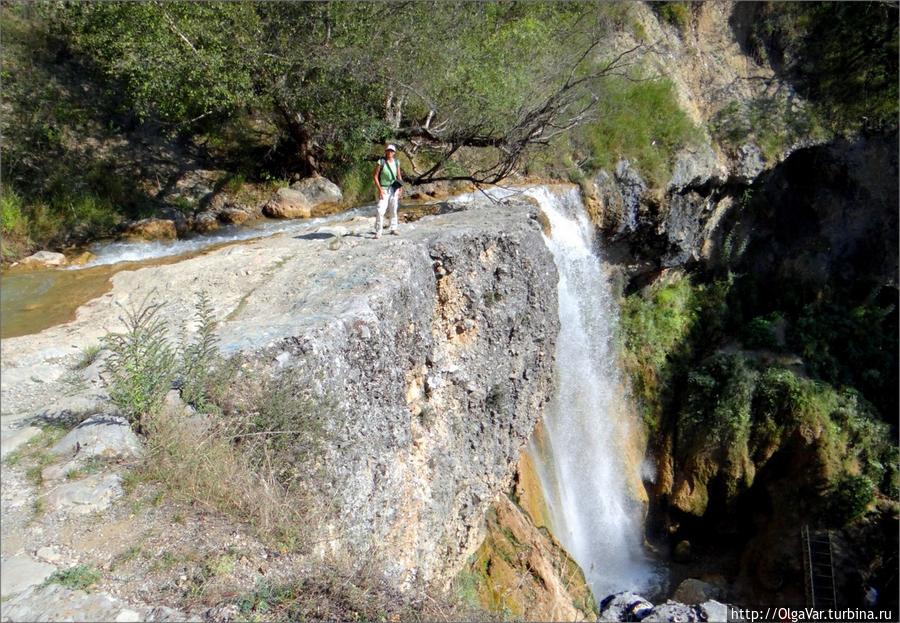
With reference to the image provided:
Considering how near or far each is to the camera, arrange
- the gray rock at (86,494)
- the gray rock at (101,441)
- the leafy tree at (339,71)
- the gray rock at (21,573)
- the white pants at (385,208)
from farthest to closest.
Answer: the leafy tree at (339,71) < the white pants at (385,208) < the gray rock at (101,441) < the gray rock at (86,494) < the gray rock at (21,573)

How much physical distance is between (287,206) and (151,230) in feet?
7.30

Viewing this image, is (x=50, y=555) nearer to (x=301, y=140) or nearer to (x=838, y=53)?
(x=301, y=140)

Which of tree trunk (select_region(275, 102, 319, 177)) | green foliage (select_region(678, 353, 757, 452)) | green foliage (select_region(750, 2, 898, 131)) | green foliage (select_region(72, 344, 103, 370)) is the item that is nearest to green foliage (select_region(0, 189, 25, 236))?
tree trunk (select_region(275, 102, 319, 177))

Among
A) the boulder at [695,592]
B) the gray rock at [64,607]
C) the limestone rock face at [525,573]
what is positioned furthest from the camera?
the boulder at [695,592]

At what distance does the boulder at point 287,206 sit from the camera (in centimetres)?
1061

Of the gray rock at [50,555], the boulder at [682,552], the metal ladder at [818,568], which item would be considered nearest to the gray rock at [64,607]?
the gray rock at [50,555]

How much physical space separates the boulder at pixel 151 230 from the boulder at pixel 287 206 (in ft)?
5.30

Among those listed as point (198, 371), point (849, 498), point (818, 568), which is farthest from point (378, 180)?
point (849, 498)

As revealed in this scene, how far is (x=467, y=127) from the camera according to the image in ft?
37.1

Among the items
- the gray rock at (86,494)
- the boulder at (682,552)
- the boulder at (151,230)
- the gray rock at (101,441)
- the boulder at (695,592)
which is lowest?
the boulder at (695,592)

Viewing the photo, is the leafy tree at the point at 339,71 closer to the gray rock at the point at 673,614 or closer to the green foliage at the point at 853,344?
the green foliage at the point at 853,344

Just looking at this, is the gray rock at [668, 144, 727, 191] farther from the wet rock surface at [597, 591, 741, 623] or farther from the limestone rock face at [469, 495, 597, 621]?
the wet rock surface at [597, 591, 741, 623]

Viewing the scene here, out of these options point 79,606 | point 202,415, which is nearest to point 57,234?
point 202,415

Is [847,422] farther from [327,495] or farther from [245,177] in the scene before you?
[245,177]
